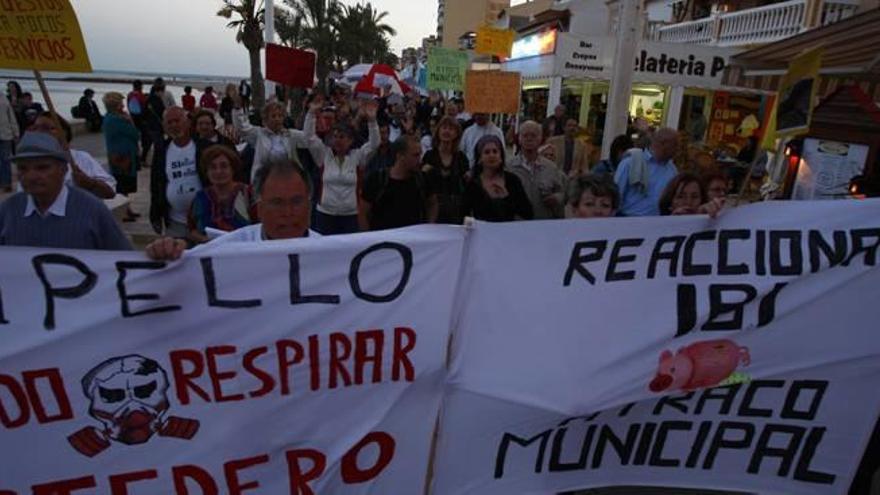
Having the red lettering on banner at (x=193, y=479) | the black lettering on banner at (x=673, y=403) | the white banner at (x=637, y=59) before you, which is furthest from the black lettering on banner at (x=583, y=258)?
the white banner at (x=637, y=59)

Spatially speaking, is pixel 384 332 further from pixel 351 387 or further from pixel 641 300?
pixel 641 300

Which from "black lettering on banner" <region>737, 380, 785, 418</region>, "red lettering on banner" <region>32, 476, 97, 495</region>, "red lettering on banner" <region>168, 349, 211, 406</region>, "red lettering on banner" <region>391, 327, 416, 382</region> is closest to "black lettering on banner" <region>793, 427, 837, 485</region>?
"black lettering on banner" <region>737, 380, 785, 418</region>

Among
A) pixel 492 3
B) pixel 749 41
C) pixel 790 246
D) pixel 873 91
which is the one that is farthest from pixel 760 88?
pixel 492 3

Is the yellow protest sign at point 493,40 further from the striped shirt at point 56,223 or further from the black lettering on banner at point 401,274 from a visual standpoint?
the black lettering on banner at point 401,274

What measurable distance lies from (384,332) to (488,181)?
2373 mm

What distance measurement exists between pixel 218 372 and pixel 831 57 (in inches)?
262

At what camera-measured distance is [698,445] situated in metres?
2.54

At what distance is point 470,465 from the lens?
7.81ft

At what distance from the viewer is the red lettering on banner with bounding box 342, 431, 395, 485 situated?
2260 millimetres

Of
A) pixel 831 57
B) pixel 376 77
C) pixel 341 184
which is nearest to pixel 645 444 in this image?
pixel 341 184

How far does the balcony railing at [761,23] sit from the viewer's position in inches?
558

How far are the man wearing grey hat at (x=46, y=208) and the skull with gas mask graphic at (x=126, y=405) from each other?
1039 mm

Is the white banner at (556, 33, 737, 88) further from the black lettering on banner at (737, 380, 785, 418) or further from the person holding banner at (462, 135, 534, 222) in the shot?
the black lettering on banner at (737, 380, 785, 418)

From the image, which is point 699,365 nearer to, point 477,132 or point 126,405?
point 126,405
